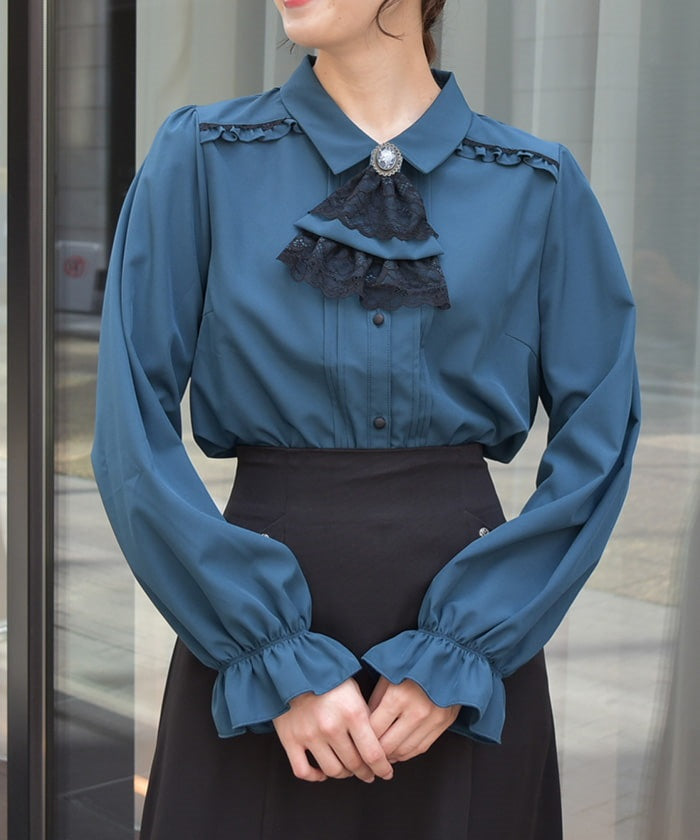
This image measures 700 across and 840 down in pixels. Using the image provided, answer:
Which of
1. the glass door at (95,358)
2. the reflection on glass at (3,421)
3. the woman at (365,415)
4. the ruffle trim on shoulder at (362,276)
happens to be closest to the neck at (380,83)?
the woman at (365,415)

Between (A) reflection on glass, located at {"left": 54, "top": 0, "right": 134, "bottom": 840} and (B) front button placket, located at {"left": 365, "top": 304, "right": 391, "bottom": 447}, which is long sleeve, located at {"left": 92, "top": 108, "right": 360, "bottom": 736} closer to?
(B) front button placket, located at {"left": 365, "top": 304, "right": 391, "bottom": 447}

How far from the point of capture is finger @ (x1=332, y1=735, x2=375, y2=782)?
1.11 meters

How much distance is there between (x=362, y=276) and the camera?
3.89 ft

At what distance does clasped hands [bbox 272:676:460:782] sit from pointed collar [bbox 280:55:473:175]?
0.48 m

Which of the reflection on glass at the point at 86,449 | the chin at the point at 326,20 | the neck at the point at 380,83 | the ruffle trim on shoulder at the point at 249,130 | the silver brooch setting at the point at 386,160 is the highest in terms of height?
the chin at the point at 326,20

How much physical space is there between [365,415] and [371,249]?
0.49 ft

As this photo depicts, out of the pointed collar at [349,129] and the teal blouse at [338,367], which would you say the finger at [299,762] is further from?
the pointed collar at [349,129]

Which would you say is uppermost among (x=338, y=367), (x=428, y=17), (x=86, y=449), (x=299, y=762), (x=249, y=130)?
(x=428, y=17)

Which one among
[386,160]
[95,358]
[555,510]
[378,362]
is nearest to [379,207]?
[386,160]

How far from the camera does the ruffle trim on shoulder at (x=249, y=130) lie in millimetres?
1213

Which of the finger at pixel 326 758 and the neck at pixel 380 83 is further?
the neck at pixel 380 83

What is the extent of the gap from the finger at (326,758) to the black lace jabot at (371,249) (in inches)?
15.2

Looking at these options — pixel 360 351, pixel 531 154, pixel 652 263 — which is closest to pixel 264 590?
pixel 360 351

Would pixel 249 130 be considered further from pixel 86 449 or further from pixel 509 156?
pixel 86 449
